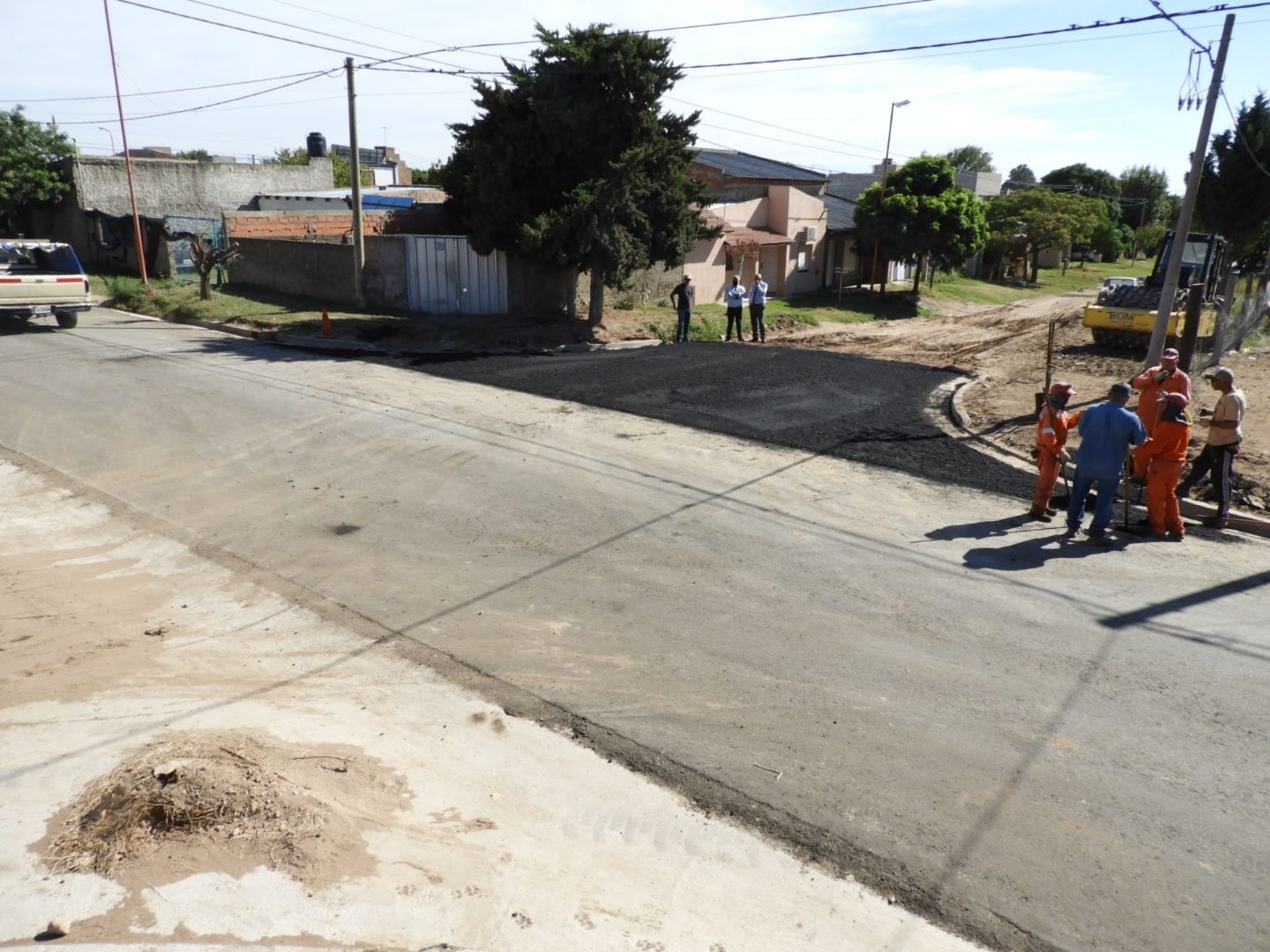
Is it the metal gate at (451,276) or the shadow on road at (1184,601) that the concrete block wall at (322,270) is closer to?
the metal gate at (451,276)

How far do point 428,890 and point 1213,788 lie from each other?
4251 mm

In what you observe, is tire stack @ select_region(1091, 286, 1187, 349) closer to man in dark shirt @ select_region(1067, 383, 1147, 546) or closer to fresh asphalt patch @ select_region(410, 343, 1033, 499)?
fresh asphalt patch @ select_region(410, 343, 1033, 499)

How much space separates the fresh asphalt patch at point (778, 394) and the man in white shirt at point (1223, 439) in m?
1.84

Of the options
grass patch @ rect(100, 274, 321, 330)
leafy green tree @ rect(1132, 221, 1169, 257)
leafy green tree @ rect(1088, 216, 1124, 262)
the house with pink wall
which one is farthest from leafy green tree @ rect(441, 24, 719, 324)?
leafy green tree @ rect(1132, 221, 1169, 257)

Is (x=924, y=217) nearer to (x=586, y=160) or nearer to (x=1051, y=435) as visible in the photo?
(x=586, y=160)

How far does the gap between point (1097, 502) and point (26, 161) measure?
115 ft

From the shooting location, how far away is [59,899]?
12.9 feet

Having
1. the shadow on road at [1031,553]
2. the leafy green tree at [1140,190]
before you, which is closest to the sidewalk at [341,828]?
the shadow on road at [1031,553]

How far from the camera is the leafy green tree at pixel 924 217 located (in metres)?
33.5

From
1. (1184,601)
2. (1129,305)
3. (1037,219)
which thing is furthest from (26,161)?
(1037,219)

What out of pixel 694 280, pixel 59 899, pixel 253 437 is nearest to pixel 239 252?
pixel 694 280

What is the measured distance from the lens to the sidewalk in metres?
3.94

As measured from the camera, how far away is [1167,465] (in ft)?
30.1

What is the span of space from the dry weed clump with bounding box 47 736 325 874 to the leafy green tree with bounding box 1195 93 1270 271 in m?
39.6
